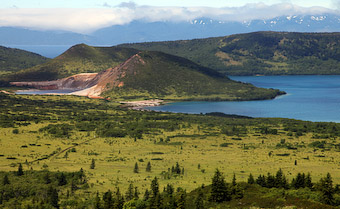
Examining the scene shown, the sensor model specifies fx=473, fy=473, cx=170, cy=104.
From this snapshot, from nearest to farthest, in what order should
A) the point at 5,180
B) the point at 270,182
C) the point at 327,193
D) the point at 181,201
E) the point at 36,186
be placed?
the point at 181,201, the point at 327,193, the point at 270,182, the point at 36,186, the point at 5,180

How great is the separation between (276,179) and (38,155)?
5851 cm

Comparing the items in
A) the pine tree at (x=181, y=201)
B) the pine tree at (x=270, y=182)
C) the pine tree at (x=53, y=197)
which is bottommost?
the pine tree at (x=53, y=197)

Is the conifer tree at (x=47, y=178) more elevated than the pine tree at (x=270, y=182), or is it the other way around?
the pine tree at (x=270, y=182)

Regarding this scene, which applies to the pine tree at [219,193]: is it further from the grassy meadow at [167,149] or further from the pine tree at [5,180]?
the pine tree at [5,180]

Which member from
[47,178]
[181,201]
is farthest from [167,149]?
[181,201]

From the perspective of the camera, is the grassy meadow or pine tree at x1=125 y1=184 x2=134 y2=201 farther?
the grassy meadow

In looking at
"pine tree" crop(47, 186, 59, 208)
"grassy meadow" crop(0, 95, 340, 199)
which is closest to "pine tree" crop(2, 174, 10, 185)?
"pine tree" crop(47, 186, 59, 208)

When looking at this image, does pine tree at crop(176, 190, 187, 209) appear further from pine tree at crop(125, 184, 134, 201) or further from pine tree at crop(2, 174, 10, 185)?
pine tree at crop(2, 174, 10, 185)

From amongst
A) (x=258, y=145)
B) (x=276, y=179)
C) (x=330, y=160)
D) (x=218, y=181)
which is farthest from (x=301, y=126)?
(x=218, y=181)

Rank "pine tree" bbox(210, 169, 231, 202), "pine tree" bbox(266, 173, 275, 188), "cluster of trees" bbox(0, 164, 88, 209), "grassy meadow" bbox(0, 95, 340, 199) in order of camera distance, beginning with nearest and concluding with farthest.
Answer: "pine tree" bbox(210, 169, 231, 202), "cluster of trees" bbox(0, 164, 88, 209), "pine tree" bbox(266, 173, 275, 188), "grassy meadow" bbox(0, 95, 340, 199)

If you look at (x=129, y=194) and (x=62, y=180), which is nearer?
(x=129, y=194)

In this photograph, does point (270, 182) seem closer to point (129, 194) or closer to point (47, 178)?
point (129, 194)

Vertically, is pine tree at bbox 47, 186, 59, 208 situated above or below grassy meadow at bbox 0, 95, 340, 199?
below

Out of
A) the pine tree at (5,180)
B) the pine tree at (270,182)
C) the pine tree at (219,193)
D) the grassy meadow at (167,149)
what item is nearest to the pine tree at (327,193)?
the pine tree at (270,182)
